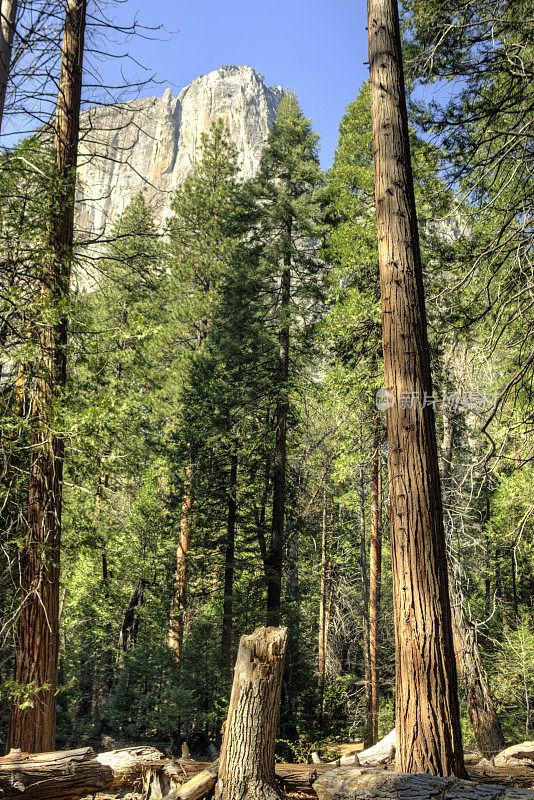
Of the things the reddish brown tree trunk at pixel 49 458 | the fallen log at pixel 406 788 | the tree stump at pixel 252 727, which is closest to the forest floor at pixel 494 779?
the tree stump at pixel 252 727

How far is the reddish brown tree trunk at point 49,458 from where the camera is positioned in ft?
16.2

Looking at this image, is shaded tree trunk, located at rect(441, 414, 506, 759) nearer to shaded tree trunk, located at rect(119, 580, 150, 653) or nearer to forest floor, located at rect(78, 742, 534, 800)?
forest floor, located at rect(78, 742, 534, 800)

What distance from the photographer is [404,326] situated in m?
3.85

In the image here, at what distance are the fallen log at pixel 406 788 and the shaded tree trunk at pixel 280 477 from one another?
8.71 meters

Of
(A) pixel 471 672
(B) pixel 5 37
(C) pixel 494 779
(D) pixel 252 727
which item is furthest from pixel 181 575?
(B) pixel 5 37

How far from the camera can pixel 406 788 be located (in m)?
2.86

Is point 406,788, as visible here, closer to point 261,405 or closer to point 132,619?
point 261,405

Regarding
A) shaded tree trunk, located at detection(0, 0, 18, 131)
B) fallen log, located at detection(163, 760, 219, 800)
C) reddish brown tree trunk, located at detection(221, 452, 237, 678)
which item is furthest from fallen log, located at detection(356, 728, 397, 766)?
reddish brown tree trunk, located at detection(221, 452, 237, 678)

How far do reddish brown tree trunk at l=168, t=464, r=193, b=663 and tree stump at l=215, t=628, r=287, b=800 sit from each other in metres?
11.1

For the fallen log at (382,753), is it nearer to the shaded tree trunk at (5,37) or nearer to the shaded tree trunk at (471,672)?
the shaded tree trunk at (471,672)

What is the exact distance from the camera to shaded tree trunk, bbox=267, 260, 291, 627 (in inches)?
471

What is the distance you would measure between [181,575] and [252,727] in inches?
492

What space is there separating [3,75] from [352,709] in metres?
16.9

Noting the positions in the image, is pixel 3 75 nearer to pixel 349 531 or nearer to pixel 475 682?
pixel 475 682
